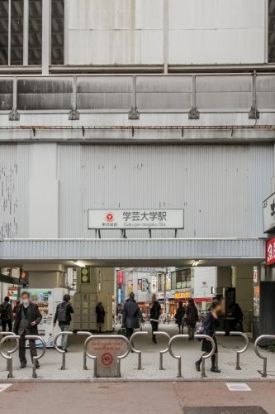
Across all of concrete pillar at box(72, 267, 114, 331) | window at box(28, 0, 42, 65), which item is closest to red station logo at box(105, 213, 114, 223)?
window at box(28, 0, 42, 65)

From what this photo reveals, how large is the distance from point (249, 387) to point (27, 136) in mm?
12187

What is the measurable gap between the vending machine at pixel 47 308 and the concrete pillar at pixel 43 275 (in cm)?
174

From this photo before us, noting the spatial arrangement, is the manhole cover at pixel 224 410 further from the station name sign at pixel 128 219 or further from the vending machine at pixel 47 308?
the station name sign at pixel 128 219

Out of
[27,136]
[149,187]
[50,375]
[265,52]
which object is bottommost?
[50,375]

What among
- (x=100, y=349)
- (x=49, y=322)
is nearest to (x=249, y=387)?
(x=100, y=349)

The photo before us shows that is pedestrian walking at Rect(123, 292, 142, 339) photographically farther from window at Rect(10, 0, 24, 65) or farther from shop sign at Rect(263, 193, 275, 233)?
window at Rect(10, 0, 24, 65)

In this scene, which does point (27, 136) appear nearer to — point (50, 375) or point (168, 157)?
point (168, 157)

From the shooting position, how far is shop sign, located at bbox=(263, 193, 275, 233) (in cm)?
1884

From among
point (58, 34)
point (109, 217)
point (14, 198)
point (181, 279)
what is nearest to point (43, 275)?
point (14, 198)

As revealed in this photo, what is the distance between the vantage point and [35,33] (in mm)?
22844

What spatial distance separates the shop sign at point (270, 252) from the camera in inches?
722

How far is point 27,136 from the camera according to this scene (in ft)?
71.4

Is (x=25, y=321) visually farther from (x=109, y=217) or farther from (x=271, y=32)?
(x=271, y=32)

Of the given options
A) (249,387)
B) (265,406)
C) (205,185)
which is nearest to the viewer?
(265,406)
